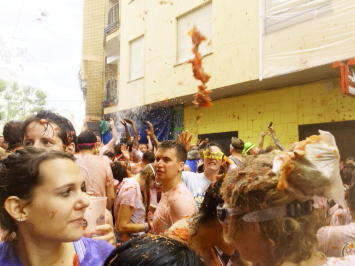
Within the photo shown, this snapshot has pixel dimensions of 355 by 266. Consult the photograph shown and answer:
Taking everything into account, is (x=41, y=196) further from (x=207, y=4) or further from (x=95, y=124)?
(x=95, y=124)

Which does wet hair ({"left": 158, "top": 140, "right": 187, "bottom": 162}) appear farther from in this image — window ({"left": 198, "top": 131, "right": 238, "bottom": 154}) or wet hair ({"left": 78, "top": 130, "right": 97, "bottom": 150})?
window ({"left": 198, "top": 131, "right": 238, "bottom": 154})

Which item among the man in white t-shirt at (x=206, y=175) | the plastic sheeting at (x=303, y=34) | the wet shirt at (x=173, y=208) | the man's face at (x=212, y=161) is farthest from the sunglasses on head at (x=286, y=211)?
the plastic sheeting at (x=303, y=34)

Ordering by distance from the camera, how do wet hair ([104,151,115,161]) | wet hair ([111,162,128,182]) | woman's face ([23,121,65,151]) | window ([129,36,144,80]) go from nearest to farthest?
woman's face ([23,121,65,151]) < wet hair ([111,162,128,182]) < wet hair ([104,151,115,161]) < window ([129,36,144,80])

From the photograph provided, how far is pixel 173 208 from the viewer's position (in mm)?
3049

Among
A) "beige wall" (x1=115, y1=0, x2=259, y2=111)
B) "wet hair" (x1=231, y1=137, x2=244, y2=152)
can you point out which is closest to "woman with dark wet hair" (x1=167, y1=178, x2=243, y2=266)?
"wet hair" (x1=231, y1=137, x2=244, y2=152)

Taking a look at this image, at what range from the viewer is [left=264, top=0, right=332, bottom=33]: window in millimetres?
7479

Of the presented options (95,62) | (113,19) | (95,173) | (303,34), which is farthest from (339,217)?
(95,62)

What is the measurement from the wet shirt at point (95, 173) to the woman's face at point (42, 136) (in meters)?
1.28

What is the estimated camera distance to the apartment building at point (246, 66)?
7.51m

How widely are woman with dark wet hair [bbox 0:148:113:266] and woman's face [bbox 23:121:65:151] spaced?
2.97ft

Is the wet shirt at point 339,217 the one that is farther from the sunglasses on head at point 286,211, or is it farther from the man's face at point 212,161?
the sunglasses on head at point 286,211

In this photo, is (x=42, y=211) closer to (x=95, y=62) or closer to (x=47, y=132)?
(x=47, y=132)

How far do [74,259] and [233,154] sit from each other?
4173 mm

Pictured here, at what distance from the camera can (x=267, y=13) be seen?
27.8 feet
